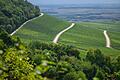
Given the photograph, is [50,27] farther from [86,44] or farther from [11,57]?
[11,57]

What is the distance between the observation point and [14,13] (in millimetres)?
144125

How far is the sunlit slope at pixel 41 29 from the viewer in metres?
125

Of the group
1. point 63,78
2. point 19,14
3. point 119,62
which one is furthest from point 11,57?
point 19,14

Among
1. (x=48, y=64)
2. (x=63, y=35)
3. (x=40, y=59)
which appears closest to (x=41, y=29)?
(x=63, y=35)

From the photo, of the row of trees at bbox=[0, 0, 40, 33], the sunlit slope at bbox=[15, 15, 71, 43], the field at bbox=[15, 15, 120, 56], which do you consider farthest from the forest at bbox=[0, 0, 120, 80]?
the field at bbox=[15, 15, 120, 56]

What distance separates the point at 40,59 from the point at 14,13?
77896 millimetres

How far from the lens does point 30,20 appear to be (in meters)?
150

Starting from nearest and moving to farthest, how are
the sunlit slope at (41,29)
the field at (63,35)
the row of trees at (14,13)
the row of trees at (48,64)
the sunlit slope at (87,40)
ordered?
the row of trees at (48,64) → the sunlit slope at (87,40) → the field at (63,35) → the sunlit slope at (41,29) → the row of trees at (14,13)

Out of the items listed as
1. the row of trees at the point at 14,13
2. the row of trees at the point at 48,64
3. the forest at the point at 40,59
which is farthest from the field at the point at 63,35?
the row of trees at the point at 48,64

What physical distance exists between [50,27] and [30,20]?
9329 mm

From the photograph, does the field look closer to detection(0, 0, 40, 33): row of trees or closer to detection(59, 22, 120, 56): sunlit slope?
detection(59, 22, 120, 56): sunlit slope

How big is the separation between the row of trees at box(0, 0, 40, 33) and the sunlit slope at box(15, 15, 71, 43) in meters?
3.28

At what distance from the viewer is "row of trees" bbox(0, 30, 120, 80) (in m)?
17.1

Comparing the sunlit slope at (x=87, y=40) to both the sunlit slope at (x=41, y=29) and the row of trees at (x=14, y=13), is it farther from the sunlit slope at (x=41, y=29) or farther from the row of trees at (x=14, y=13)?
the row of trees at (x=14, y=13)
